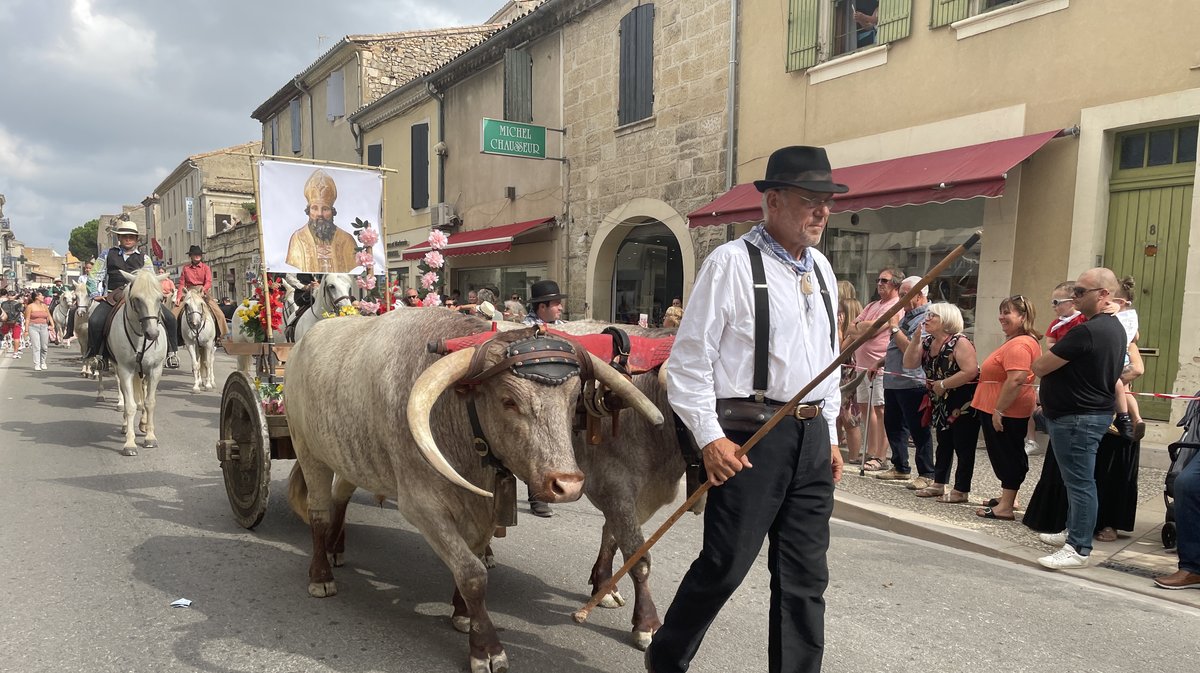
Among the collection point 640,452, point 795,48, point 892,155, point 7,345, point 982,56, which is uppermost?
point 795,48

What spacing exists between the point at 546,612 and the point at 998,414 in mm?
3770

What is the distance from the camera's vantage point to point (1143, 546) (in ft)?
15.9

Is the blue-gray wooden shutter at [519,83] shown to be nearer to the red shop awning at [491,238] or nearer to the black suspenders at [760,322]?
the red shop awning at [491,238]

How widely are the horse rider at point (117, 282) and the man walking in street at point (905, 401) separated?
305 inches

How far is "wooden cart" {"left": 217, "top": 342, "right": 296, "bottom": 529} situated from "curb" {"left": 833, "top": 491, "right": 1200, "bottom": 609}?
3856 mm

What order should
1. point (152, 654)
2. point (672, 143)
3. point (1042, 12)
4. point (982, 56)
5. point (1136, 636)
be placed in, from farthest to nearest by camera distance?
point (672, 143)
point (982, 56)
point (1042, 12)
point (1136, 636)
point (152, 654)

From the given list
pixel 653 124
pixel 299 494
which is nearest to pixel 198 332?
pixel 653 124

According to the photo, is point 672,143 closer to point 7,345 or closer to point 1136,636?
point 1136,636

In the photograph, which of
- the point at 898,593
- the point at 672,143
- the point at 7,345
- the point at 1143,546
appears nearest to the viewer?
the point at 898,593

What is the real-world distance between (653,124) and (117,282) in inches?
323

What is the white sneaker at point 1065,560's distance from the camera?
14.5 ft

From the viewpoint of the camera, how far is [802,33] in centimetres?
975

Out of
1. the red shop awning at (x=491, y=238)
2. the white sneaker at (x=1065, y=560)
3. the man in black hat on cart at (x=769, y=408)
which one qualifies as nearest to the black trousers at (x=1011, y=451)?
the white sneaker at (x=1065, y=560)

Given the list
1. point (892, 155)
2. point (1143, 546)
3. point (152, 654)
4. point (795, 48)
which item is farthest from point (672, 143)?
point (152, 654)
